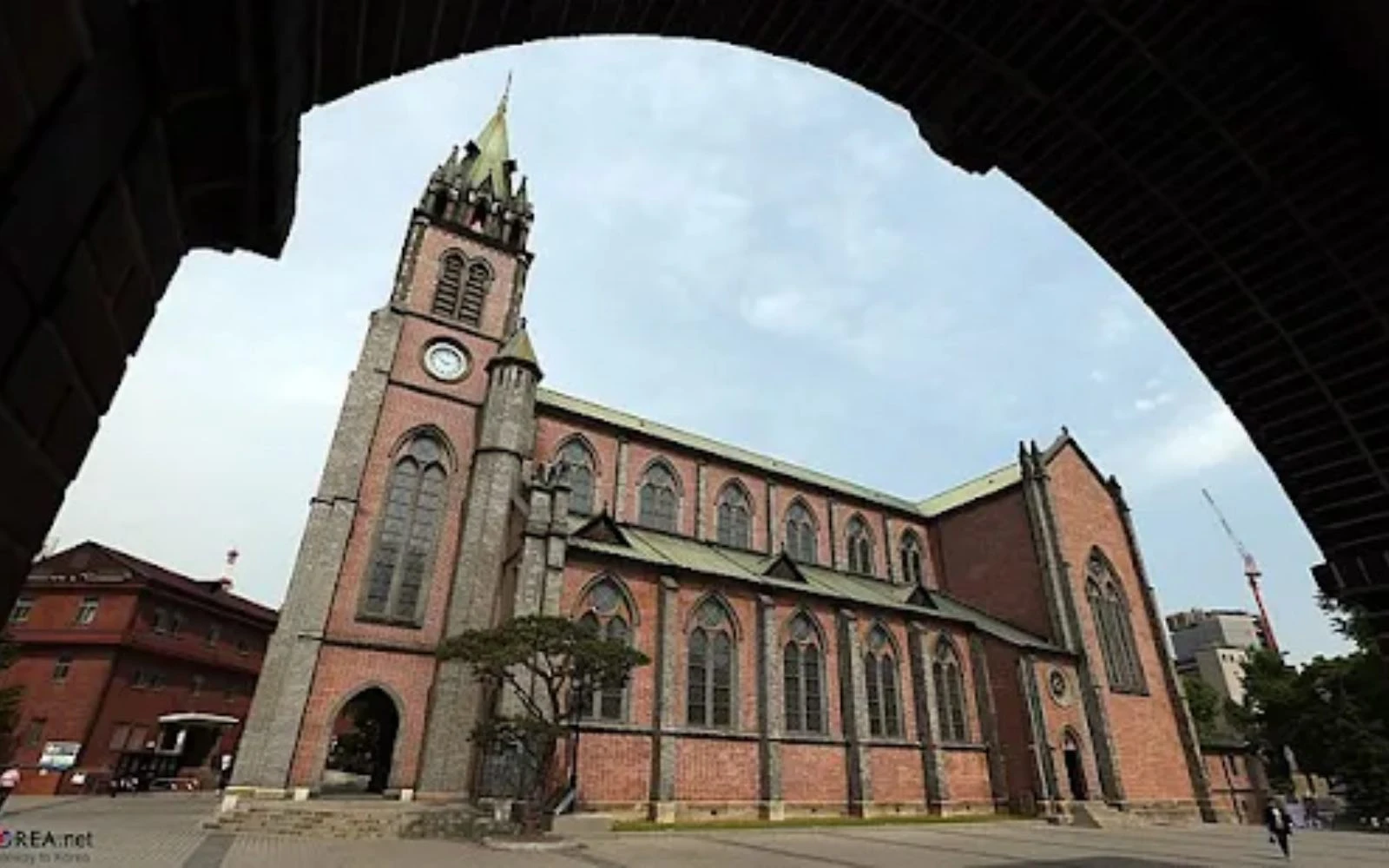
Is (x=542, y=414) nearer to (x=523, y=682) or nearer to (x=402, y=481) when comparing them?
(x=402, y=481)

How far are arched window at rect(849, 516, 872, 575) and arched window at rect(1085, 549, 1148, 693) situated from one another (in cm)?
925

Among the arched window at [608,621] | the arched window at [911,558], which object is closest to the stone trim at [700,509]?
the arched window at [608,621]

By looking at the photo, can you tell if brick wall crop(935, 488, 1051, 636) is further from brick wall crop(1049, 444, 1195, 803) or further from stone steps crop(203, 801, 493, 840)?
stone steps crop(203, 801, 493, 840)

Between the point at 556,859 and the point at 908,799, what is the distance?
13.8 meters

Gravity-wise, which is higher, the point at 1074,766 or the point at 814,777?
the point at 1074,766

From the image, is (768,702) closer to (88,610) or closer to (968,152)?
(968,152)

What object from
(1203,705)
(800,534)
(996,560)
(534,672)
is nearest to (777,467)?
(800,534)

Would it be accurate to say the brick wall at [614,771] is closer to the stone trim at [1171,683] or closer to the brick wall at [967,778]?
the brick wall at [967,778]

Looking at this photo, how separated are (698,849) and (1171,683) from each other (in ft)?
85.5

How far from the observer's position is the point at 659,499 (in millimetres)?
26922

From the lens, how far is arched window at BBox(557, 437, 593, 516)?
2478cm

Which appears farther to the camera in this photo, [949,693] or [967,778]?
[949,693]

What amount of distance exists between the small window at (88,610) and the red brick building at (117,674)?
45mm

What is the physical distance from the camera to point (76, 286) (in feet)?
3.67
